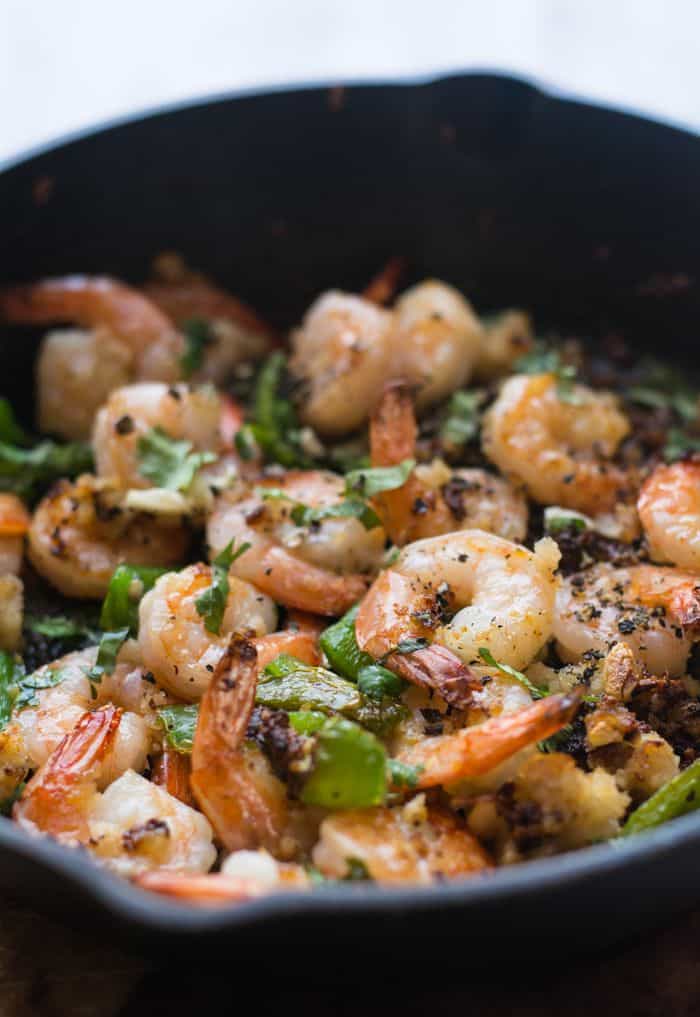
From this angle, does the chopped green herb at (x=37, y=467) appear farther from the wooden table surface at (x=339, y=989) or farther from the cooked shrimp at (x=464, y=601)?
the wooden table surface at (x=339, y=989)

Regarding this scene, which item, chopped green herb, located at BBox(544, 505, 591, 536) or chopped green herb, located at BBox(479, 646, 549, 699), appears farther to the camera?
chopped green herb, located at BBox(544, 505, 591, 536)

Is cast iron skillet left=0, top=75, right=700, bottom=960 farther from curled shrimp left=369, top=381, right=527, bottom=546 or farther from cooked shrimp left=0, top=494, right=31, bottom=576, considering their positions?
curled shrimp left=369, top=381, right=527, bottom=546

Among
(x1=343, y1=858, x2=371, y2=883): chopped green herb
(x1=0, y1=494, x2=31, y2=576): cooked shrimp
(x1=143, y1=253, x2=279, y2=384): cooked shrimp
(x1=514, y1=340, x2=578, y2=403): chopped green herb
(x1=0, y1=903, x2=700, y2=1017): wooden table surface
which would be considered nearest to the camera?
(x1=343, y1=858, x2=371, y2=883): chopped green herb

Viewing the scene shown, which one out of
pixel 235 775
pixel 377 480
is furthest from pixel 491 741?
pixel 377 480

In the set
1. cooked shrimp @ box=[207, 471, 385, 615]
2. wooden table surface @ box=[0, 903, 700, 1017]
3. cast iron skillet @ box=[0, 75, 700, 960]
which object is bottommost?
wooden table surface @ box=[0, 903, 700, 1017]

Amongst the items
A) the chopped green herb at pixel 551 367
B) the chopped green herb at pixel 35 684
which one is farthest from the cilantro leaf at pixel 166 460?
the chopped green herb at pixel 551 367

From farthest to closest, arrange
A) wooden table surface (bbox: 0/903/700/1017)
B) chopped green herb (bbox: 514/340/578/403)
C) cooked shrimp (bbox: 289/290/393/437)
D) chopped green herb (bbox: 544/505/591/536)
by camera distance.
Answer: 1. cooked shrimp (bbox: 289/290/393/437)
2. chopped green herb (bbox: 514/340/578/403)
3. chopped green herb (bbox: 544/505/591/536)
4. wooden table surface (bbox: 0/903/700/1017)

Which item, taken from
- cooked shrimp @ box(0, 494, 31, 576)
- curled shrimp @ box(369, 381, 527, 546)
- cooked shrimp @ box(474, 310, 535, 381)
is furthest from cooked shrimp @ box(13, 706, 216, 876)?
cooked shrimp @ box(474, 310, 535, 381)

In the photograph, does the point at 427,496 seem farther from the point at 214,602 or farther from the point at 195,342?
the point at 195,342
